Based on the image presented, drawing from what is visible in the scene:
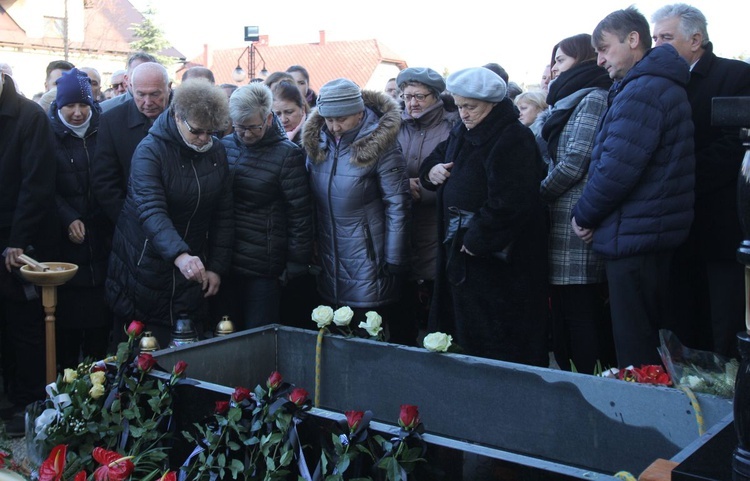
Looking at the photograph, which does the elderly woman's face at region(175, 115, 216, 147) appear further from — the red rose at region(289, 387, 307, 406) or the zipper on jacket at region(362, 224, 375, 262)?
the red rose at region(289, 387, 307, 406)

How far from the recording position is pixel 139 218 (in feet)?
13.7

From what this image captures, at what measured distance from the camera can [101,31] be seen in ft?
116

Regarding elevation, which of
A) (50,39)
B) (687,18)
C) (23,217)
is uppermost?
(50,39)

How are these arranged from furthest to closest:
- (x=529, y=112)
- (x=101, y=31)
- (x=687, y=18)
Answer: (x=101, y=31) < (x=529, y=112) < (x=687, y=18)

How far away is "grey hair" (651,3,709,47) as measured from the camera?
424 centimetres

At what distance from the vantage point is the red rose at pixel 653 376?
2.79 meters

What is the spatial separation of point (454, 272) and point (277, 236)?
1060mm

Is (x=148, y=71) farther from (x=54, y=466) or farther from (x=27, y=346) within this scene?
(x=54, y=466)

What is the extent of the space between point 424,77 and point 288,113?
1.03 meters

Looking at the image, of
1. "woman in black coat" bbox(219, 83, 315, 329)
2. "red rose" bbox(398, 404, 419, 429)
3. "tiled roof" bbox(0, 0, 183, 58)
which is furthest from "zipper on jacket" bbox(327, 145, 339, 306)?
"tiled roof" bbox(0, 0, 183, 58)

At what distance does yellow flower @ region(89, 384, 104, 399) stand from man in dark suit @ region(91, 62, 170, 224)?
6.54 feet

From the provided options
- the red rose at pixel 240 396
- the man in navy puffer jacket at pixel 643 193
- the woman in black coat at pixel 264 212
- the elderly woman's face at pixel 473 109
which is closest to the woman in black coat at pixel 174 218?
the woman in black coat at pixel 264 212

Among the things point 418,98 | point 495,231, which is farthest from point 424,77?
point 495,231

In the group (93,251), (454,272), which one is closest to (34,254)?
(93,251)
